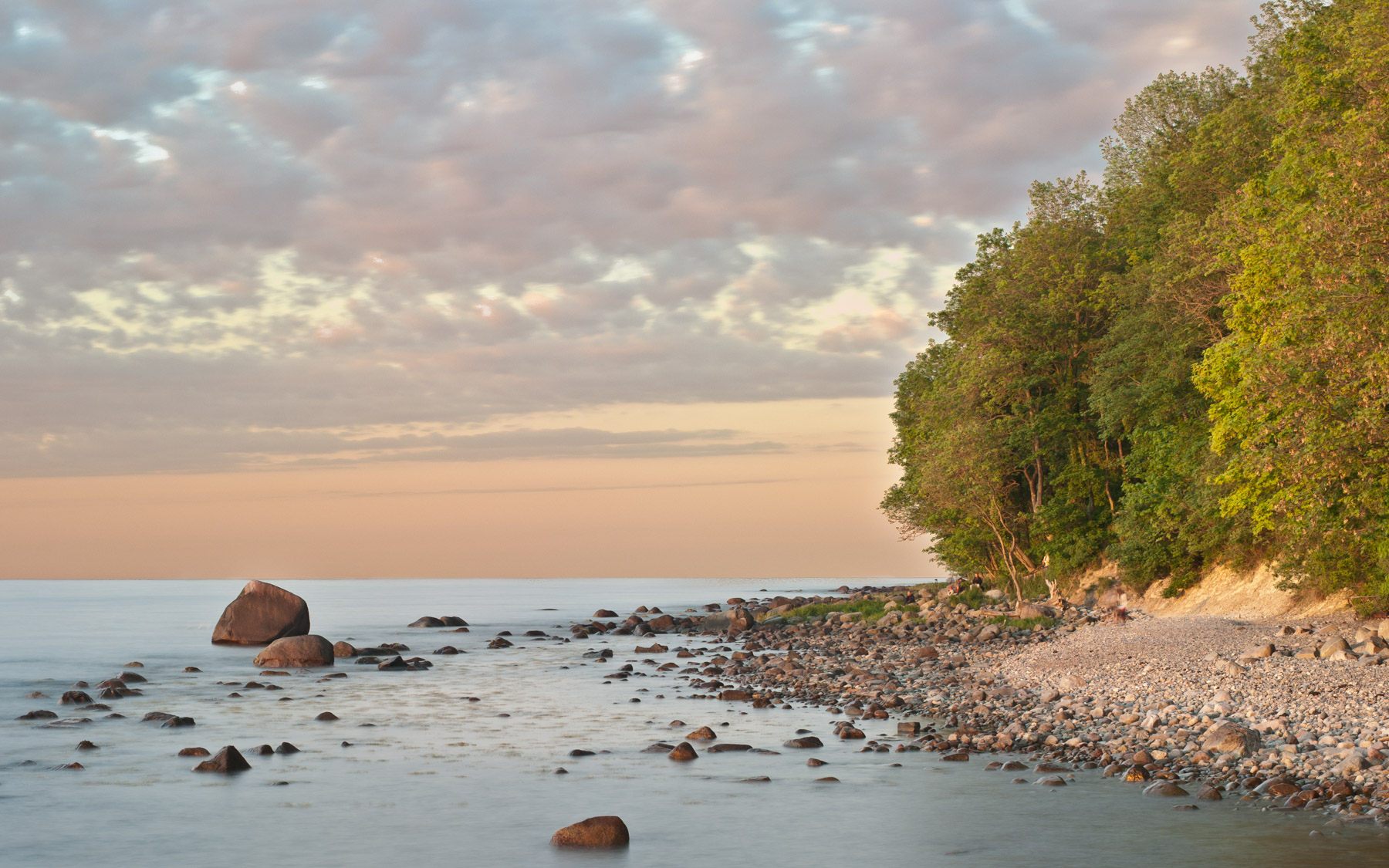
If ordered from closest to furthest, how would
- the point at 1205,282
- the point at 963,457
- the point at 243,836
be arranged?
the point at 243,836 → the point at 1205,282 → the point at 963,457

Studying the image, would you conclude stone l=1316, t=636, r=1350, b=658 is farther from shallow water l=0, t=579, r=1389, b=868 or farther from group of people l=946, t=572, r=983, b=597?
group of people l=946, t=572, r=983, b=597

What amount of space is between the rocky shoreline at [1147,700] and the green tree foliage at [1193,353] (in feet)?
13.6

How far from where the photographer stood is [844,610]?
66.7 metres

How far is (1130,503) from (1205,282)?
31.3ft

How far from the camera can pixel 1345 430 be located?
24.1 m

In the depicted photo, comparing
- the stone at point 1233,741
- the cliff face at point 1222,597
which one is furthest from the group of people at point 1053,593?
the stone at point 1233,741

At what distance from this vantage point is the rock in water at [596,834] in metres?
17.0

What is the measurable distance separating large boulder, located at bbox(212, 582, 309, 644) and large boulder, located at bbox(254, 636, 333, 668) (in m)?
6.40

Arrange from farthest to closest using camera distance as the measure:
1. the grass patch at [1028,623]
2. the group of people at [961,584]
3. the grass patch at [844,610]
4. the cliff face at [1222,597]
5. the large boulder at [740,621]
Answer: the large boulder at [740,621]
the group of people at [961,584]
the grass patch at [844,610]
the grass patch at [1028,623]
the cliff face at [1222,597]

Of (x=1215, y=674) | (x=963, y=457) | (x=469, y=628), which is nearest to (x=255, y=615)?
(x=469, y=628)

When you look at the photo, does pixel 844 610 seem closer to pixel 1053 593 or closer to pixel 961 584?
pixel 961 584

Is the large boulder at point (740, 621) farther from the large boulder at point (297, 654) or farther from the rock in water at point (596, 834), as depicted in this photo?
the rock in water at point (596, 834)

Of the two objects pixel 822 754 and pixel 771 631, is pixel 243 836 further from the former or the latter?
pixel 771 631

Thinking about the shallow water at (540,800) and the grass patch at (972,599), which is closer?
the shallow water at (540,800)
